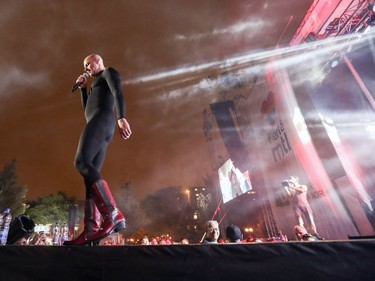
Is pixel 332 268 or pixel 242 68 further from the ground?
pixel 242 68

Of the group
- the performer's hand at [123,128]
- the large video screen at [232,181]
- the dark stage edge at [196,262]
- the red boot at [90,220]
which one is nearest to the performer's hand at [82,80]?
the performer's hand at [123,128]

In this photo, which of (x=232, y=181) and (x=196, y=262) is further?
(x=232, y=181)

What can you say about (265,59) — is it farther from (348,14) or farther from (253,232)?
(253,232)

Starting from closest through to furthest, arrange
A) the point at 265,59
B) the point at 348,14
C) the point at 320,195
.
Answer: the point at 348,14 → the point at 320,195 → the point at 265,59

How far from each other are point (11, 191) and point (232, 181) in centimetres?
3200

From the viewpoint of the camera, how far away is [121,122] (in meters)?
2.50

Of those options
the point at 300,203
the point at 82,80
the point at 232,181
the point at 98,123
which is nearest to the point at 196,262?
the point at 98,123

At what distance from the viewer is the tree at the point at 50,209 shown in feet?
114

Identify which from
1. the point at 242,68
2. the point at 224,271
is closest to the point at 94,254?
the point at 224,271

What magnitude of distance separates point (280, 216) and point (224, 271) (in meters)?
14.7

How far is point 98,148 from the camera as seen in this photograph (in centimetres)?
245

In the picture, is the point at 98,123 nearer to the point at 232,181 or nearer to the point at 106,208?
the point at 106,208

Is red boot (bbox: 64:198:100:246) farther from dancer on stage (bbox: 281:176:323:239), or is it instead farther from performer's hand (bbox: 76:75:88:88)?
dancer on stage (bbox: 281:176:323:239)

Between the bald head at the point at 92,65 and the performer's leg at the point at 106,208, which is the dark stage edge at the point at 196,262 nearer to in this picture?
the performer's leg at the point at 106,208
